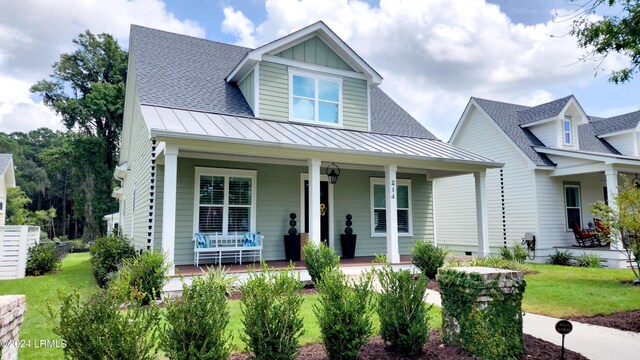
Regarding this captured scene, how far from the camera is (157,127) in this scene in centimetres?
730

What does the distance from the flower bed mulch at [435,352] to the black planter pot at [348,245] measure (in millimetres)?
6559

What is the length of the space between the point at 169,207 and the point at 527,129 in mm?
15022

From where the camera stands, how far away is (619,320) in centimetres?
593

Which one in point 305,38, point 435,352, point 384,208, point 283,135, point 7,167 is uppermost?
point 305,38

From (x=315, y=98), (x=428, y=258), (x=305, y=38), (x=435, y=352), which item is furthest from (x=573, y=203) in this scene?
(x=435, y=352)

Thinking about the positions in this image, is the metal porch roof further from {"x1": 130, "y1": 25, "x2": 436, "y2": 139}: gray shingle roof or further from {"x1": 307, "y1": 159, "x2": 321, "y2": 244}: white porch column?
{"x1": 130, "y1": 25, "x2": 436, "y2": 139}: gray shingle roof

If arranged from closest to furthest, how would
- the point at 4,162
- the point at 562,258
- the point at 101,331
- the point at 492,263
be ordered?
the point at 101,331 → the point at 492,263 → the point at 562,258 → the point at 4,162

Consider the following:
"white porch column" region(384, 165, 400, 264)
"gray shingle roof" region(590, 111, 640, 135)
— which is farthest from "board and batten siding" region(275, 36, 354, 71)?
"gray shingle roof" region(590, 111, 640, 135)

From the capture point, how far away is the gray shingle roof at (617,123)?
17.2 m

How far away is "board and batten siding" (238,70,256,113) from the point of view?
36.0 ft

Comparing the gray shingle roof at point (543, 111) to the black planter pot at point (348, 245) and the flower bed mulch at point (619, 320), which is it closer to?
the black planter pot at point (348, 245)

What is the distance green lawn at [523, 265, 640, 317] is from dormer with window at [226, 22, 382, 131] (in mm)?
6486

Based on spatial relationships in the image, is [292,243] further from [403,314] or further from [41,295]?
[403,314]

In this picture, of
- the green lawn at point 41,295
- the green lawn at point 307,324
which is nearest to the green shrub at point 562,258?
the green lawn at point 307,324
